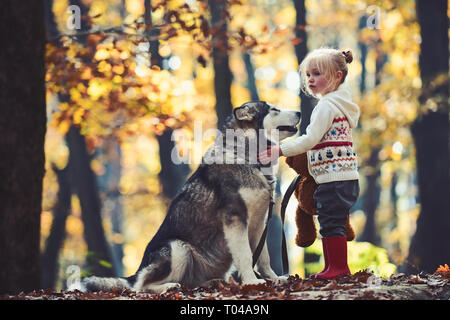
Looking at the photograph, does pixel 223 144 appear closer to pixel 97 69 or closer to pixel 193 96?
pixel 97 69

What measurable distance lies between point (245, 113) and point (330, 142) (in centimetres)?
98

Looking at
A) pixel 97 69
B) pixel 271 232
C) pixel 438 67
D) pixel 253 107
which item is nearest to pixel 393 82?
pixel 438 67

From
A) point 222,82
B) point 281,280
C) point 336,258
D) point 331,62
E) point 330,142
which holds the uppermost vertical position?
point 222,82

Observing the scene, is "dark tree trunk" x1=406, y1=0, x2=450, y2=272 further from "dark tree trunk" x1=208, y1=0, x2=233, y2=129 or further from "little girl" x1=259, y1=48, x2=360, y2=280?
"little girl" x1=259, y1=48, x2=360, y2=280

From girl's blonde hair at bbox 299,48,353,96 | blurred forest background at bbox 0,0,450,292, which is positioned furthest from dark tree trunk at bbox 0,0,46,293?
girl's blonde hair at bbox 299,48,353,96

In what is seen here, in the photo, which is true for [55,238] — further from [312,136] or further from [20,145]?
[312,136]

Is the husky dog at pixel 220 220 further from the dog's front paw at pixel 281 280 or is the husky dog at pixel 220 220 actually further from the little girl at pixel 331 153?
the little girl at pixel 331 153

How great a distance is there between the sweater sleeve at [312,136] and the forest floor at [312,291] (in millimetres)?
1122

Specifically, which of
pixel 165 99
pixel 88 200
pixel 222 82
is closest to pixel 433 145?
pixel 222 82

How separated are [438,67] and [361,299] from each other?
24.2 ft

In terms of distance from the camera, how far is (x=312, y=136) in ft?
14.3

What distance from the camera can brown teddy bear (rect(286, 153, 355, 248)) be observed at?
15.7ft

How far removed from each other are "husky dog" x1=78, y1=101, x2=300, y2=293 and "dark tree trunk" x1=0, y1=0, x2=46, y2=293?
721 mm

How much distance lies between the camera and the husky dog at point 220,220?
4.83 metres
